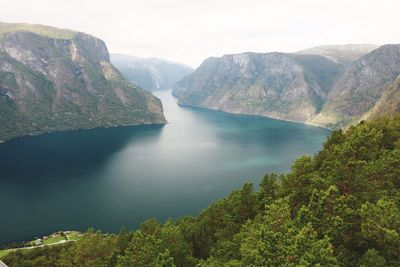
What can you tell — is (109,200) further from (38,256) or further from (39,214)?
(38,256)

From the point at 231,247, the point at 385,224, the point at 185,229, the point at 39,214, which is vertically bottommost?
the point at 39,214

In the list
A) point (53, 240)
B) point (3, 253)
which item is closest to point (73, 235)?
point (53, 240)

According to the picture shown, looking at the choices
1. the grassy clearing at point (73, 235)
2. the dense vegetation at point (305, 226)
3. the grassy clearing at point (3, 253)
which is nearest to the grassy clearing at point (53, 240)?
the grassy clearing at point (73, 235)

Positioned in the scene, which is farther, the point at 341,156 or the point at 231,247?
the point at 341,156

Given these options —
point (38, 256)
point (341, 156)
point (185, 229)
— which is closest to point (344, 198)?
point (341, 156)

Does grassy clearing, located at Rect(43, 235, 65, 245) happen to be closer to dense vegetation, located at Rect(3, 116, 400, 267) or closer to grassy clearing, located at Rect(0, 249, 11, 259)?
grassy clearing, located at Rect(0, 249, 11, 259)

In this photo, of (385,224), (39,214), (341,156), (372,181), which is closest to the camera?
(385,224)

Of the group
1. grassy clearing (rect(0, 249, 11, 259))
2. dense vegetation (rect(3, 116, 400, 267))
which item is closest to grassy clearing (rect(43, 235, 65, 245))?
grassy clearing (rect(0, 249, 11, 259))

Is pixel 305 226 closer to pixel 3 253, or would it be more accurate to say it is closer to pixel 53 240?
pixel 3 253

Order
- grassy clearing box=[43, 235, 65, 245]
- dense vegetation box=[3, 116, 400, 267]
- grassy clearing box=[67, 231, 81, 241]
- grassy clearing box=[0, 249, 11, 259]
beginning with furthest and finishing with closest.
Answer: grassy clearing box=[67, 231, 81, 241] < grassy clearing box=[43, 235, 65, 245] < grassy clearing box=[0, 249, 11, 259] < dense vegetation box=[3, 116, 400, 267]
